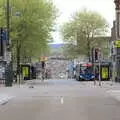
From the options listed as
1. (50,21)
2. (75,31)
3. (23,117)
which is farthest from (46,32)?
(23,117)

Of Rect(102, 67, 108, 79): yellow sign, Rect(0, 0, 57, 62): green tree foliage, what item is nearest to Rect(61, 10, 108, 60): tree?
Rect(102, 67, 108, 79): yellow sign

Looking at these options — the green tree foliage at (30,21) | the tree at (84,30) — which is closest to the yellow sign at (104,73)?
the tree at (84,30)

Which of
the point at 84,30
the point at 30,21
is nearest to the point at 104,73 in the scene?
the point at 84,30

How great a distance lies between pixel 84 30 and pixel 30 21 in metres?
35.3

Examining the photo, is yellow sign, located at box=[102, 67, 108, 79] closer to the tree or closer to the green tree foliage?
the tree

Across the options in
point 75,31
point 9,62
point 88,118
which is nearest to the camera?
point 88,118

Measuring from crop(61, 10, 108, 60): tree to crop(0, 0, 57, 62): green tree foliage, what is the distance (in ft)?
100

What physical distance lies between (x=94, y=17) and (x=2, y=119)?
258 feet

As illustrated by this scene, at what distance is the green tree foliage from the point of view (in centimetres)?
6178

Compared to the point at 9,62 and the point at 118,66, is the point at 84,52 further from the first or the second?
the point at 9,62

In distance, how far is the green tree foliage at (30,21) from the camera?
61.8m

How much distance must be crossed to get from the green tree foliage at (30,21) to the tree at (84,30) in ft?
100

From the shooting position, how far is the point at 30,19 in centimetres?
6178

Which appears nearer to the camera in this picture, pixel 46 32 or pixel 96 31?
pixel 46 32
